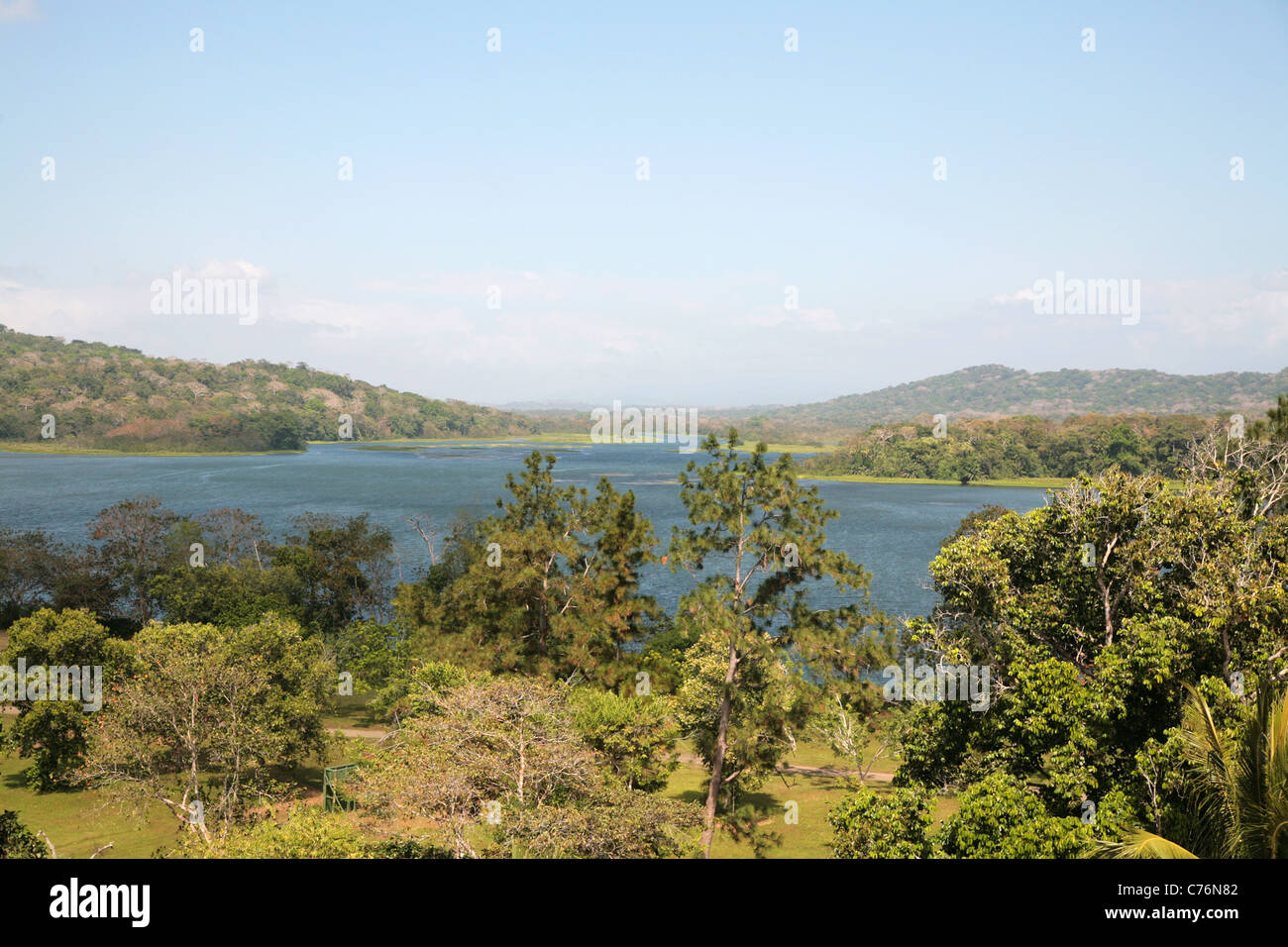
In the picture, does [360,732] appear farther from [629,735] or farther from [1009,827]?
[1009,827]

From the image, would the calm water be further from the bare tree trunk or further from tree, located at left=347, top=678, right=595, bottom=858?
tree, located at left=347, top=678, right=595, bottom=858

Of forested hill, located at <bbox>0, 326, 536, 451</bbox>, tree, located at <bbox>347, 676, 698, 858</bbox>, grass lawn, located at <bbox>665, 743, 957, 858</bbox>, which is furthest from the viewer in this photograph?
forested hill, located at <bbox>0, 326, 536, 451</bbox>

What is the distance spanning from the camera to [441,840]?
35.6 ft

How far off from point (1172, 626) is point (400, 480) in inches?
3660

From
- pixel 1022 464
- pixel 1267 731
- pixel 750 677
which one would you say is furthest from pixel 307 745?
pixel 1022 464

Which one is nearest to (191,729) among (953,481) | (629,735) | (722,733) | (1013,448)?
(629,735)

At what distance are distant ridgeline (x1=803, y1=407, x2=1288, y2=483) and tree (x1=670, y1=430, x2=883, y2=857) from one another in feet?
236

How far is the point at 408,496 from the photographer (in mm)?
80812

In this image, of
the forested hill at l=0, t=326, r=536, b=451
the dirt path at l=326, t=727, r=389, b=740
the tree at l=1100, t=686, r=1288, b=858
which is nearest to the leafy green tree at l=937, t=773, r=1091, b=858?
the tree at l=1100, t=686, r=1288, b=858

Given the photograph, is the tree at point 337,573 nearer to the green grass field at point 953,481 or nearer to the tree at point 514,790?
the tree at point 514,790

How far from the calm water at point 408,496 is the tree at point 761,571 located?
902 inches

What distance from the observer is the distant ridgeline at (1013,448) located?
8481 cm

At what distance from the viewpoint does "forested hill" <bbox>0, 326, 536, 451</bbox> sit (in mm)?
121938
